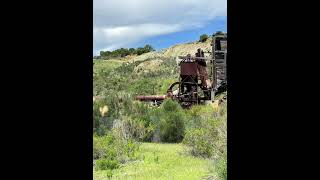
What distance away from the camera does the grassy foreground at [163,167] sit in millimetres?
7531

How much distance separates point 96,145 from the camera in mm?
10062

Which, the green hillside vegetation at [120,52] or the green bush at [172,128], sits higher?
the green hillside vegetation at [120,52]

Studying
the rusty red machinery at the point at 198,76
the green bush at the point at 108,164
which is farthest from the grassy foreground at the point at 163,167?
the rusty red machinery at the point at 198,76

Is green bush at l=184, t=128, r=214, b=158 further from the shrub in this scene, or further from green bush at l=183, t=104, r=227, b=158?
the shrub

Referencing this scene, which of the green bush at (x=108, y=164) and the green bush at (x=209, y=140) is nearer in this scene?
the green bush at (x=108, y=164)

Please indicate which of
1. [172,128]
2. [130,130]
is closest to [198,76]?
[172,128]

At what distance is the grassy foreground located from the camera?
24.7 ft

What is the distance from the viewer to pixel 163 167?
8.14 metres

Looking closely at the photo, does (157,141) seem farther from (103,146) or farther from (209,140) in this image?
(209,140)

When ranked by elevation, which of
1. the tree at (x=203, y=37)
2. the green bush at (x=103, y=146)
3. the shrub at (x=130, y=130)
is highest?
the tree at (x=203, y=37)

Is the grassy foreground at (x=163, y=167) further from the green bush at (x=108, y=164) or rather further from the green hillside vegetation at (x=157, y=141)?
the green bush at (x=108, y=164)
